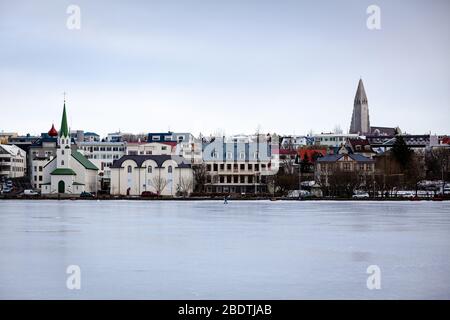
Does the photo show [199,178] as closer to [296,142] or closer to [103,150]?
[103,150]

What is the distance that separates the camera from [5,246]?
2408 cm

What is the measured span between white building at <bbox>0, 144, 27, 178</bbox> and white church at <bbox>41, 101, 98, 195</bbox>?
1789 cm

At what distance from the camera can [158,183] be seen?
87875 mm

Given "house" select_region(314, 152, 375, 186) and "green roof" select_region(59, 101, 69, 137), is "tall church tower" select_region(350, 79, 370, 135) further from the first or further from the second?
"green roof" select_region(59, 101, 69, 137)

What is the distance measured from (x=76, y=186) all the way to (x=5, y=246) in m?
69.4

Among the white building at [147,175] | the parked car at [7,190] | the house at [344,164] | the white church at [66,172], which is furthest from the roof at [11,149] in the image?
the house at [344,164]

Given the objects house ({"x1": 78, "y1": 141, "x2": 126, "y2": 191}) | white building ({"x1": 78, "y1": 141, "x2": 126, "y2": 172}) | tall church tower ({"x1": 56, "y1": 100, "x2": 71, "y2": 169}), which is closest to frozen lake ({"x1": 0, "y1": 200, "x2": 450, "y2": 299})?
tall church tower ({"x1": 56, "y1": 100, "x2": 71, "y2": 169})

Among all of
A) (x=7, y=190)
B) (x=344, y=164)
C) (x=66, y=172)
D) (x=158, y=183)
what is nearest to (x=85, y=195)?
(x=66, y=172)

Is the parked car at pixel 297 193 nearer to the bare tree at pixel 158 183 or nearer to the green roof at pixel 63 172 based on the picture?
the bare tree at pixel 158 183

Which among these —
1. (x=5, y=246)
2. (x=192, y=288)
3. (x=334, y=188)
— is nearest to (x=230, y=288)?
(x=192, y=288)

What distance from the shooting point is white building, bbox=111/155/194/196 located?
8919cm

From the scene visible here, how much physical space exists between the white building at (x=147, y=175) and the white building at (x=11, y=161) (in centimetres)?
2798

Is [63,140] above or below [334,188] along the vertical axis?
above
